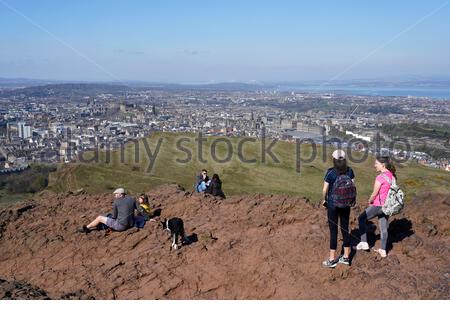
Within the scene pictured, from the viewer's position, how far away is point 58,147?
31.2 meters

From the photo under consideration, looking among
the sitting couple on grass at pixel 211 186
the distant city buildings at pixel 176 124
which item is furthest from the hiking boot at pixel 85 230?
the distant city buildings at pixel 176 124

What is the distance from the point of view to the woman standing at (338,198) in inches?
255

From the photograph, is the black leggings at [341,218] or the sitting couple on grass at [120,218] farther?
the sitting couple on grass at [120,218]

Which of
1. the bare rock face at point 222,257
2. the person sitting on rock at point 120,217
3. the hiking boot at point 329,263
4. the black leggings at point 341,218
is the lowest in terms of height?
the bare rock face at point 222,257

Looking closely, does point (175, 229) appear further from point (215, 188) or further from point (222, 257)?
point (215, 188)

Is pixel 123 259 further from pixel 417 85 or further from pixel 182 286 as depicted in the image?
pixel 417 85

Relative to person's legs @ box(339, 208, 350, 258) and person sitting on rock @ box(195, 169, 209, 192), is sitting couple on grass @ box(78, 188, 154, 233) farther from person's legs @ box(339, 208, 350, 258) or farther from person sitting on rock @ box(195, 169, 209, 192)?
person's legs @ box(339, 208, 350, 258)

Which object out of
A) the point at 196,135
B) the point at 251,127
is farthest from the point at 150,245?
the point at 251,127

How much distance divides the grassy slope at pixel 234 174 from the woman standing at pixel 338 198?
9.68 m

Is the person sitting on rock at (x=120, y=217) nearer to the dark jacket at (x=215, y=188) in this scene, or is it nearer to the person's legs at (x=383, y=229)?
the dark jacket at (x=215, y=188)

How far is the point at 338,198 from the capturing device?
6.50 m

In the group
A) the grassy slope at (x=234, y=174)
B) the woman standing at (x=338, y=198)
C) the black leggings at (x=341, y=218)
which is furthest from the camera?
the grassy slope at (x=234, y=174)

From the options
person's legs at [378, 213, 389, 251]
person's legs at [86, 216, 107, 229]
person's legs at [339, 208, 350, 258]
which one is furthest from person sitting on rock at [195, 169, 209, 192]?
person's legs at [339, 208, 350, 258]

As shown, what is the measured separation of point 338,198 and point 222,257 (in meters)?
1.91
